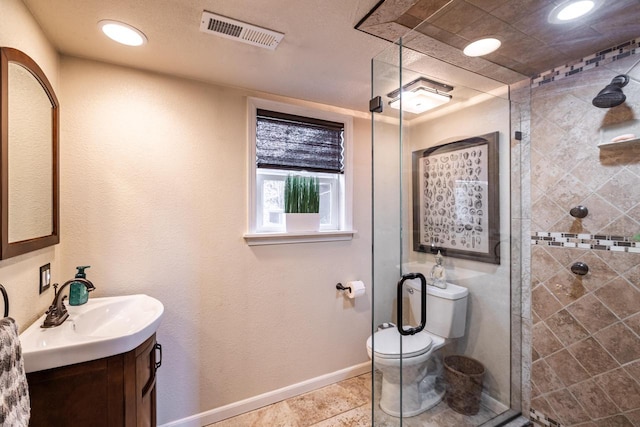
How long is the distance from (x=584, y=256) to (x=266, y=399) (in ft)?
7.34

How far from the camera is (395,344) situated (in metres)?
1.80

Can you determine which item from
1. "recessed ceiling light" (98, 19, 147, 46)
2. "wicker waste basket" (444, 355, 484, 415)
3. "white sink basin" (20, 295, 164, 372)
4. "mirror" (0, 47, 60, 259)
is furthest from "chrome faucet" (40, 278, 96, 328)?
"wicker waste basket" (444, 355, 484, 415)

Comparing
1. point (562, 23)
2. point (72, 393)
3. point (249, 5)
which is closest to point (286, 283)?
point (72, 393)

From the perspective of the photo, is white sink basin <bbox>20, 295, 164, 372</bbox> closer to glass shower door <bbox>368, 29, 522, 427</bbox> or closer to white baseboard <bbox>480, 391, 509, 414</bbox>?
glass shower door <bbox>368, 29, 522, 427</bbox>

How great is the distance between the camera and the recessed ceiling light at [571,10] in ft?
3.85

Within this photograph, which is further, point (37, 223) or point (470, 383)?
point (470, 383)

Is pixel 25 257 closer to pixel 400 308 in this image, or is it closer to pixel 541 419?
pixel 400 308

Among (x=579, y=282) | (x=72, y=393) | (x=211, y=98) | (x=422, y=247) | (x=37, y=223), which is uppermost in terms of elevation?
(x=211, y=98)

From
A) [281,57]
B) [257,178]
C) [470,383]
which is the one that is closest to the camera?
[281,57]

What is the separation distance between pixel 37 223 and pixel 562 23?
261cm

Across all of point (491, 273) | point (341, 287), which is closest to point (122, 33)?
point (341, 287)

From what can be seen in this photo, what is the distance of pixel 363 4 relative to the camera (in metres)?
1.15

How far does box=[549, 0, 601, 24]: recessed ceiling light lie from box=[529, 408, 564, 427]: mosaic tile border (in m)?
2.17

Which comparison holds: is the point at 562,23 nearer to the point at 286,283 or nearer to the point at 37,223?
the point at 286,283
